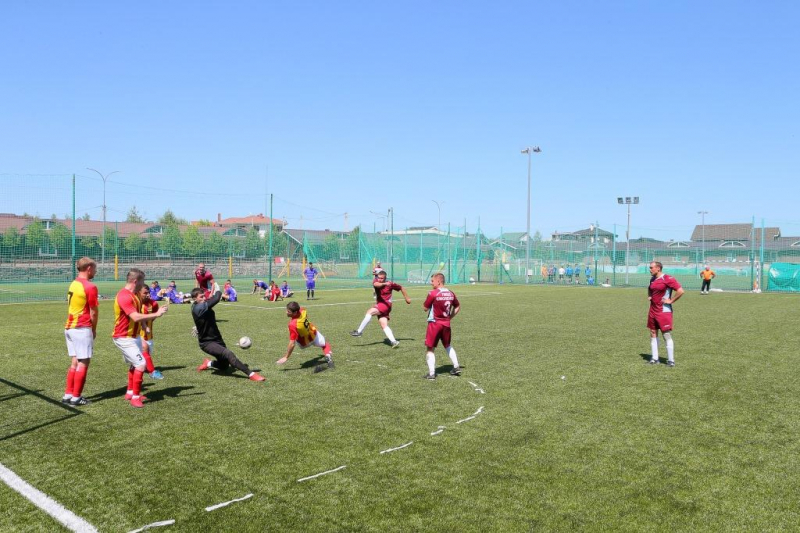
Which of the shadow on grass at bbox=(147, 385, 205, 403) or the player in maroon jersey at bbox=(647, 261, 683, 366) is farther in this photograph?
the player in maroon jersey at bbox=(647, 261, 683, 366)

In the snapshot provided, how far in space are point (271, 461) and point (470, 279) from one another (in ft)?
151

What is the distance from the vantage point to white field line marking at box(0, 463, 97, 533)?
15.6 ft

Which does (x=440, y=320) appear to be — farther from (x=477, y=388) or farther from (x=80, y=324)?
(x=80, y=324)

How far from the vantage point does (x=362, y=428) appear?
7527 mm

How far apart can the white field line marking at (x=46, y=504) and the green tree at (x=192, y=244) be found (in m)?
36.1

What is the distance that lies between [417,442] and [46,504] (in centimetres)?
372

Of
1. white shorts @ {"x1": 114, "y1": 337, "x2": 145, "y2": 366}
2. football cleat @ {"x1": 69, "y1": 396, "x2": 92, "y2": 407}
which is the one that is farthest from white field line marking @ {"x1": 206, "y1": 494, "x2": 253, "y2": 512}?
football cleat @ {"x1": 69, "y1": 396, "x2": 92, "y2": 407}

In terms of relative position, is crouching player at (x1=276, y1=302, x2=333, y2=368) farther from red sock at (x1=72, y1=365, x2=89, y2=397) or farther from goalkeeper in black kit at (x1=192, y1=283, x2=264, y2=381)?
red sock at (x1=72, y1=365, x2=89, y2=397)

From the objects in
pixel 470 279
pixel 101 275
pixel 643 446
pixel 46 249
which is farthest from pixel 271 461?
pixel 470 279

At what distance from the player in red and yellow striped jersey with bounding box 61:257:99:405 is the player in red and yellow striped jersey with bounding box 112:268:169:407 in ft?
1.19

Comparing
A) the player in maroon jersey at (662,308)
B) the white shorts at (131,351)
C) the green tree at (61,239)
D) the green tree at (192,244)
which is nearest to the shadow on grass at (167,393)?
the white shorts at (131,351)

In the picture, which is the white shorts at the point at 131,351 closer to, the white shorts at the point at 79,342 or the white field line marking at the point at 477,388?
the white shorts at the point at 79,342

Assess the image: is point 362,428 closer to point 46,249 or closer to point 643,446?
point 643,446

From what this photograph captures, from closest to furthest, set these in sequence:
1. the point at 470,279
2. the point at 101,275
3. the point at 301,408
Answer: the point at 301,408 < the point at 101,275 < the point at 470,279
